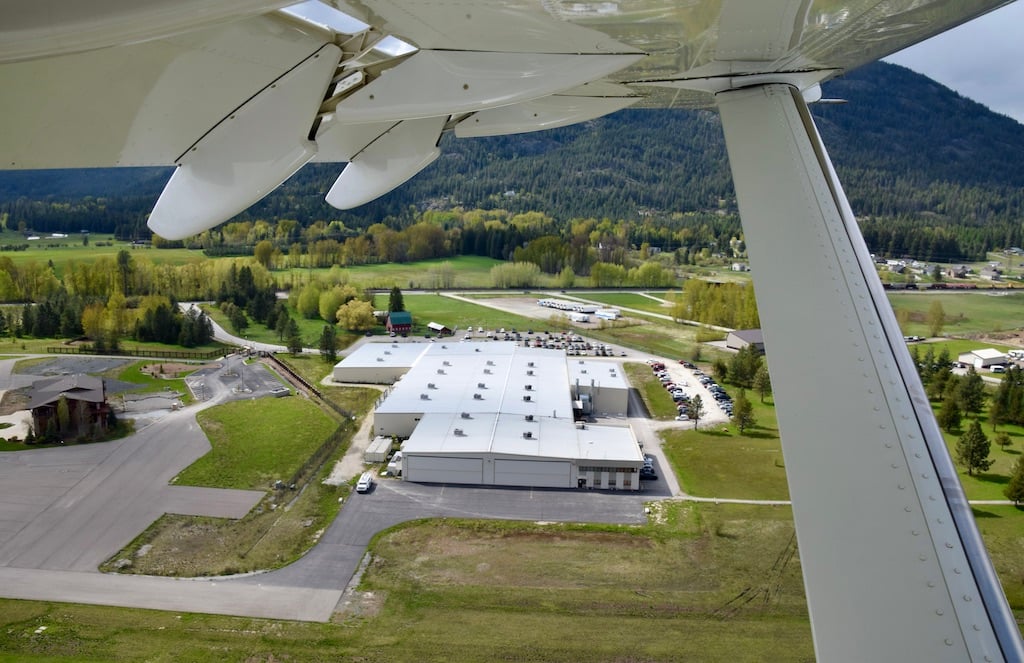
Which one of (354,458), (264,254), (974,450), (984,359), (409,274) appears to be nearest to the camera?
(974,450)

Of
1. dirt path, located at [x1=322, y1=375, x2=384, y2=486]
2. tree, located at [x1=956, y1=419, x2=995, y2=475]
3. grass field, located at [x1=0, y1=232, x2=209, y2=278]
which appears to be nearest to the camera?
dirt path, located at [x1=322, y1=375, x2=384, y2=486]

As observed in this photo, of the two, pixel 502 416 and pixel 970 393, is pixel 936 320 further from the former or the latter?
pixel 502 416

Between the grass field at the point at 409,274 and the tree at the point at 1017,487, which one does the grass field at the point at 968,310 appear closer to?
the tree at the point at 1017,487

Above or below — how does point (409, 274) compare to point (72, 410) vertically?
above

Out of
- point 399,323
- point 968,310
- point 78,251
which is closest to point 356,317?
point 399,323

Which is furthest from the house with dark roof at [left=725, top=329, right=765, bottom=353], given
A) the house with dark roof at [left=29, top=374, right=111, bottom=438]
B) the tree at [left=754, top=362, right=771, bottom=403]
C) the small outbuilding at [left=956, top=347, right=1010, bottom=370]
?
the house with dark roof at [left=29, top=374, right=111, bottom=438]

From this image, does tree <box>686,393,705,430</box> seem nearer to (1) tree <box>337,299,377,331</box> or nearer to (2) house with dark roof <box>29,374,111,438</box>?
(2) house with dark roof <box>29,374,111,438</box>
